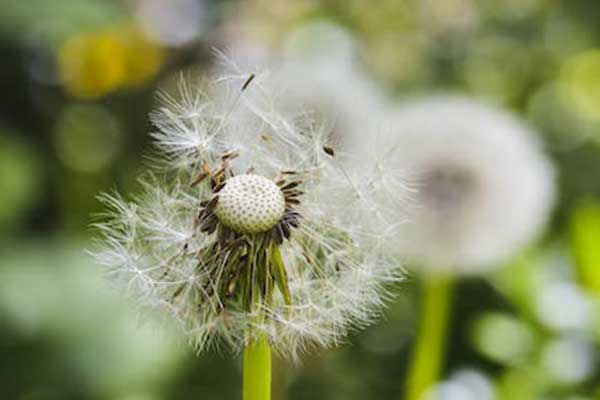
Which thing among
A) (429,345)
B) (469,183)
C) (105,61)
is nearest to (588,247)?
(429,345)

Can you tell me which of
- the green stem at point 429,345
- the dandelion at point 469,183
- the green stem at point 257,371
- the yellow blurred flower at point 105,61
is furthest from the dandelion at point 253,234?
the yellow blurred flower at point 105,61

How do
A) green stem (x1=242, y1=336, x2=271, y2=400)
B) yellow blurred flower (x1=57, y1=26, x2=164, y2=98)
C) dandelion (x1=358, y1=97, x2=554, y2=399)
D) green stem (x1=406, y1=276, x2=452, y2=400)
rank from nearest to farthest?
green stem (x1=242, y1=336, x2=271, y2=400)
green stem (x1=406, y1=276, x2=452, y2=400)
dandelion (x1=358, y1=97, x2=554, y2=399)
yellow blurred flower (x1=57, y1=26, x2=164, y2=98)

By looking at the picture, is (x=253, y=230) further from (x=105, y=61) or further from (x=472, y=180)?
(x=105, y=61)

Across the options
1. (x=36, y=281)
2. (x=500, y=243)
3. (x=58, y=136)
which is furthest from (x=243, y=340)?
(x=58, y=136)

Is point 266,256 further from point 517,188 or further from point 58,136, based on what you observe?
point 58,136

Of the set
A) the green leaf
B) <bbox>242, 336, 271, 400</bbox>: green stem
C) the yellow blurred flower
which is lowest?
<bbox>242, 336, 271, 400</bbox>: green stem

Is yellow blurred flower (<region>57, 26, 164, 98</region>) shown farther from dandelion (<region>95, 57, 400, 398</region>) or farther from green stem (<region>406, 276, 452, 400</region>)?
dandelion (<region>95, 57, 400, 398</region>)

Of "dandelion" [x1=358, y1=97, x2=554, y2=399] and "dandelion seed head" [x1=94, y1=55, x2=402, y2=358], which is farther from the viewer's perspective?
"dandelion" [x1=358, y1=97, x2=554, y2=399]

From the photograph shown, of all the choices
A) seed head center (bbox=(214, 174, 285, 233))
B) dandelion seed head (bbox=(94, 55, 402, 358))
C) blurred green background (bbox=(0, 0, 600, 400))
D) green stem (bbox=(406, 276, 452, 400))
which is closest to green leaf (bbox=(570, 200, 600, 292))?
blurred green background (bbox=(0, 0, 600, 400))

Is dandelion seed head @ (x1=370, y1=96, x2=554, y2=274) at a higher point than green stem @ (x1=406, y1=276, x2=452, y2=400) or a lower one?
higher
